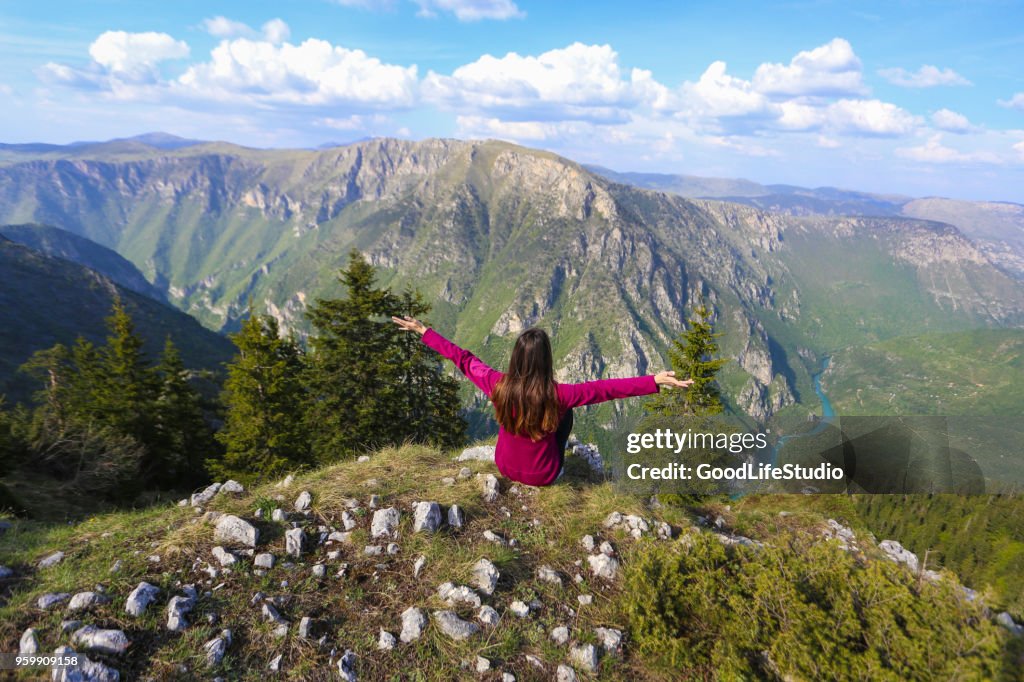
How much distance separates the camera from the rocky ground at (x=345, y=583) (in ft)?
15.9

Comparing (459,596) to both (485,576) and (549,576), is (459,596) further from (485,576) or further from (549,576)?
(549,576)

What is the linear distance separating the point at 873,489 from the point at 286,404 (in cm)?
2639

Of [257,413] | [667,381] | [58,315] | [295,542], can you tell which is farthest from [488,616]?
[58,315]

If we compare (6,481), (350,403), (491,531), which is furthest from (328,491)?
(6,481)

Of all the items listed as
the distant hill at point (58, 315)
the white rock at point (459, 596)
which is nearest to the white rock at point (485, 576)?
the white rock at point (459, 596)

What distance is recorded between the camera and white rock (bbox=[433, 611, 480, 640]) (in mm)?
5270

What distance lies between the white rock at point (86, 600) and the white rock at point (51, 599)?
0.48 ft

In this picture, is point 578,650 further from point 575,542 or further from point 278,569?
point 278,569

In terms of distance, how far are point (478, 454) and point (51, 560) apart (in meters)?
7.34

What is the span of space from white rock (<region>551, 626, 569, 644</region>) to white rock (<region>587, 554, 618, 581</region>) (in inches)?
46.4

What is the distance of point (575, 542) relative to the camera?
704cm

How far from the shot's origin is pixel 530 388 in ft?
21.9

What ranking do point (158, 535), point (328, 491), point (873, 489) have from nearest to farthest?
point (158, 535)
point (328, 491)
point (873, 489)

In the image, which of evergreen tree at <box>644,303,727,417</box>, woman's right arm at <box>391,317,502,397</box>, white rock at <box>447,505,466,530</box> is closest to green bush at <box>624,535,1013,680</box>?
white rock at <box>447,505,466,530</box>
